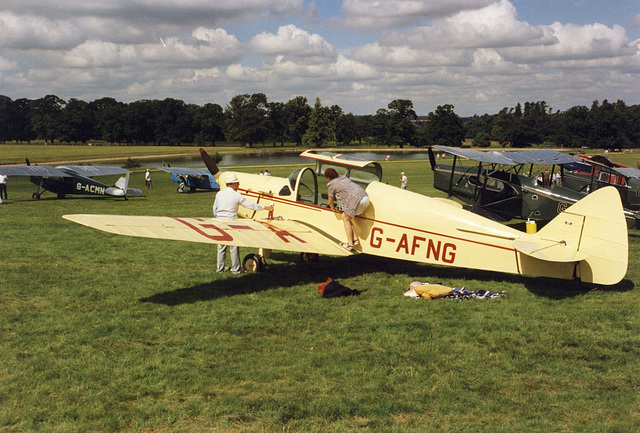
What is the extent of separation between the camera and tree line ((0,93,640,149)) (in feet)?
329

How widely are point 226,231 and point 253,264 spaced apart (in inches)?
54.2

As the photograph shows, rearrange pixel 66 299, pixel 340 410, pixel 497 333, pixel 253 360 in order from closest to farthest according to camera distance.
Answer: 1. pixel 340 410
2. pixel 253 360
3. pixel 497 333
4. pixel 66 299

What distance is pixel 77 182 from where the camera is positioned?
2258cm

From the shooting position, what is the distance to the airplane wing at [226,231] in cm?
640

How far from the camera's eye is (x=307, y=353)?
5141mm

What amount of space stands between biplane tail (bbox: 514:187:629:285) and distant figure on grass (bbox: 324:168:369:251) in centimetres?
249

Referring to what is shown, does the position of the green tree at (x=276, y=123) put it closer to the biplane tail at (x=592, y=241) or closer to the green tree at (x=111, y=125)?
the green tree at (x=111, y=125)

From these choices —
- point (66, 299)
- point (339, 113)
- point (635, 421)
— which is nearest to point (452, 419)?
point (635, 421)

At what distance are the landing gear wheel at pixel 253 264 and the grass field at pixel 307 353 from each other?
0.88 feet

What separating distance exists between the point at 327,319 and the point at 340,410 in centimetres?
225

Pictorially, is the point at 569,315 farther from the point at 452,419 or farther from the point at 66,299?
the point at 66,299

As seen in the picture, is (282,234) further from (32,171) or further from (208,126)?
(208,126)

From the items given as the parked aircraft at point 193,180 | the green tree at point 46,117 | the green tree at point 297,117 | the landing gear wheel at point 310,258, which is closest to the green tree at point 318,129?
the green tree at point 297,117

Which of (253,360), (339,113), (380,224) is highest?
(339,113)
